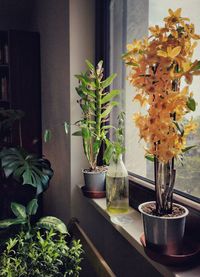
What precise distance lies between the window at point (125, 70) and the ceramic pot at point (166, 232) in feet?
0.81

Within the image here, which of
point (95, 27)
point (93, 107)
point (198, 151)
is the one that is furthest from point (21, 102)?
point (198, 151)

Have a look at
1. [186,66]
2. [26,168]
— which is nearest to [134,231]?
[186,66]

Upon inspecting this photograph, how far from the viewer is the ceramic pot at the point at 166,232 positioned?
2.78 ft

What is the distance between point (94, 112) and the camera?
1665 millimetres

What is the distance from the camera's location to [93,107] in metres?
1.57

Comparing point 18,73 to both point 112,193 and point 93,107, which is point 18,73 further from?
point 112,193

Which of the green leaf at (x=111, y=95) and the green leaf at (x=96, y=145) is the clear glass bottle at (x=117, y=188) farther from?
the green leaf at (x=111, y=95)

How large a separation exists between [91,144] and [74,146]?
0.74 ft

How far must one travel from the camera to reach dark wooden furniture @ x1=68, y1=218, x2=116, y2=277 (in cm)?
101

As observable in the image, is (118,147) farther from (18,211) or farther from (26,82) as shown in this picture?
(26,82)

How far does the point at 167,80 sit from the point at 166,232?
43 cm

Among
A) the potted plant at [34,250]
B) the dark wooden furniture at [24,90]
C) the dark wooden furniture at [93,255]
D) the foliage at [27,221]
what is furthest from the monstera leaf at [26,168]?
the dark wooden furniture at [24,90]

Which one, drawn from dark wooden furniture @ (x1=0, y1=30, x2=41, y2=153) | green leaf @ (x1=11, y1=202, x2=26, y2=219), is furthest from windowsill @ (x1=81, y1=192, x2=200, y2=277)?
dark wooden furniture @ (x1=0, y1=30, x2=41, y2=153)

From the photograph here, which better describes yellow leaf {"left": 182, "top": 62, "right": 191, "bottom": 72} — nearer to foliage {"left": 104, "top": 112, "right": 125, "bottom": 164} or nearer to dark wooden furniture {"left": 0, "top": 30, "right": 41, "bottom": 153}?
foliage {"left": 104, "top": 112, "right": 125, "bottom": 164}
